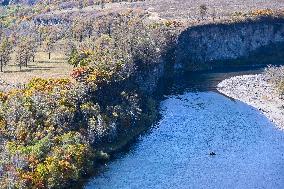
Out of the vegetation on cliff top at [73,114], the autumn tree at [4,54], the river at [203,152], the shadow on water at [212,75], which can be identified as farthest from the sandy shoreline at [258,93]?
the autumn tree at [4,54]

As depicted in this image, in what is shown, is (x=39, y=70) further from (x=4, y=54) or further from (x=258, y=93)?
(x=258, y=93)

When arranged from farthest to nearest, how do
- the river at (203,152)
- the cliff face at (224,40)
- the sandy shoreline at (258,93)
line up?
1. the cliff face at (224,40)
2. the sandy shoreline at (258,93)
3. the river at (203,152)

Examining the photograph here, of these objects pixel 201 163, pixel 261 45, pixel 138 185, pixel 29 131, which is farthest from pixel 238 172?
pixel 261 45

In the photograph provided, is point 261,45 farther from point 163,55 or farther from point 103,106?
point 103,106

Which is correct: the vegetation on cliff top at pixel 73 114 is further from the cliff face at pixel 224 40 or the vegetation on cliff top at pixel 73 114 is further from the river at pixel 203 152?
the cliff face at pixel 224 40

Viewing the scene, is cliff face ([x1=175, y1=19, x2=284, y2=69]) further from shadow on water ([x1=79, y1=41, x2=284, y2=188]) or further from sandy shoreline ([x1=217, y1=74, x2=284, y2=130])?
sandy shoreline ([x1=217, y1=74, x2=284, y2=130])

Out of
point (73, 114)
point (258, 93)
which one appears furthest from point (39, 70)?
point (258, 93)
